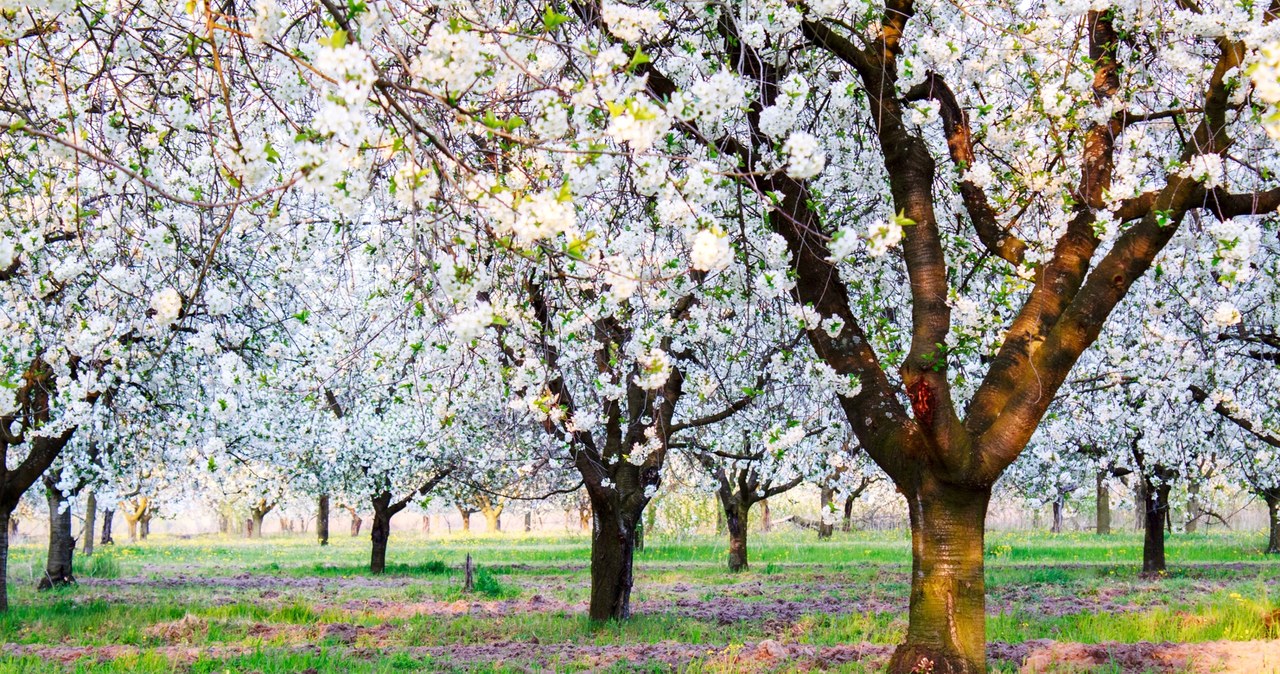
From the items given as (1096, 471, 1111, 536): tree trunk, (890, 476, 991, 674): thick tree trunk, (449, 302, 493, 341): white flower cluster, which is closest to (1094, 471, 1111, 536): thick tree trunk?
(1096, 471, 1111, 536): tree trunk

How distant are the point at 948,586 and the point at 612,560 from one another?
16.7 feet

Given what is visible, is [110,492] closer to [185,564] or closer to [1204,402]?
[185,564]

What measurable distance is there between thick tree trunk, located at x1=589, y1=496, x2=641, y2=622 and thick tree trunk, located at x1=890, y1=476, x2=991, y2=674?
15.5 feet

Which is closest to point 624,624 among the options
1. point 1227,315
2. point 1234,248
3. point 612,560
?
point 612,560

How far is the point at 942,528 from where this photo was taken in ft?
17.7

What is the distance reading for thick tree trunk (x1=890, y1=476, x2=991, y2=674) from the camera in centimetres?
532

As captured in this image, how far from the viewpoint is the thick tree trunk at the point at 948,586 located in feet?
17.5

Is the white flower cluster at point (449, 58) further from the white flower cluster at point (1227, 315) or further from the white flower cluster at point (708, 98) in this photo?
the white flower cluster at point (1227, 315)

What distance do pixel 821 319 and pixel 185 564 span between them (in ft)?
76.5

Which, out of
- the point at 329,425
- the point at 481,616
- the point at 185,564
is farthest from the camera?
the point at 185,564

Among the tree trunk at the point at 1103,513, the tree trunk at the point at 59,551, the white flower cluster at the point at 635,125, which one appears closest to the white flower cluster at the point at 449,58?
the white flower cluster at the point at 635,125

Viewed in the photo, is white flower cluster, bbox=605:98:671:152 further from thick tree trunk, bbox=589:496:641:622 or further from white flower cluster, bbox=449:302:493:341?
thick tree trunk, bbox=589:496:641:622

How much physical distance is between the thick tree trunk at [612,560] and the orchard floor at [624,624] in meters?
0.25

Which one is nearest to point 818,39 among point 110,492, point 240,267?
point 240,267
